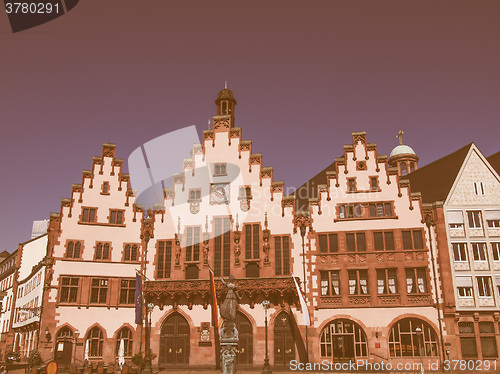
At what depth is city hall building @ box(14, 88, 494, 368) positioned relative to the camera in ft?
131

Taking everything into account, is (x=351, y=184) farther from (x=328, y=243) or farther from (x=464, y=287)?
(x=464, y=287)

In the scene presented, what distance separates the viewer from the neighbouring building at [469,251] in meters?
38.3

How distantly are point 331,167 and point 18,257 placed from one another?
148 feet

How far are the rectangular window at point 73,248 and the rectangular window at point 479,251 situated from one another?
1329 inches

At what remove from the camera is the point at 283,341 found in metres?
40.1

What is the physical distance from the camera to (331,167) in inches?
2368

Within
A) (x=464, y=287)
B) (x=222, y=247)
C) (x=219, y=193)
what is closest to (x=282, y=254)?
Answer: (x=222, y=247)

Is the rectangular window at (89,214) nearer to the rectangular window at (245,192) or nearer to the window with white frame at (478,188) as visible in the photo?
the rectangular window at (245,192)

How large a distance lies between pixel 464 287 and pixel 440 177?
10.7 m

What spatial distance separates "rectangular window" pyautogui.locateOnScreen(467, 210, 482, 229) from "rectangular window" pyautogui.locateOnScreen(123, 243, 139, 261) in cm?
2916

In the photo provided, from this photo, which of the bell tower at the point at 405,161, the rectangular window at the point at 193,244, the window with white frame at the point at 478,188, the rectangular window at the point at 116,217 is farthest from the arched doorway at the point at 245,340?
the bell tower at the point at 405,161

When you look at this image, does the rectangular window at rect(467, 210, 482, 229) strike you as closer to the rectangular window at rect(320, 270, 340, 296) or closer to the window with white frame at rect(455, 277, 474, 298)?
the window with white frame at rect(455, 277, 474, 298)

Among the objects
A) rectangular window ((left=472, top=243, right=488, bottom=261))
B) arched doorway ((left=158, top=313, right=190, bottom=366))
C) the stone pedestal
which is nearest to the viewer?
the stone pedestal

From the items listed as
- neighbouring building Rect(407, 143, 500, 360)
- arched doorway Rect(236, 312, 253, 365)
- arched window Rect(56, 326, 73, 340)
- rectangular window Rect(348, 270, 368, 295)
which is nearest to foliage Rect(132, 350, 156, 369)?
arched window Rect(56, 326, 73, 340)
